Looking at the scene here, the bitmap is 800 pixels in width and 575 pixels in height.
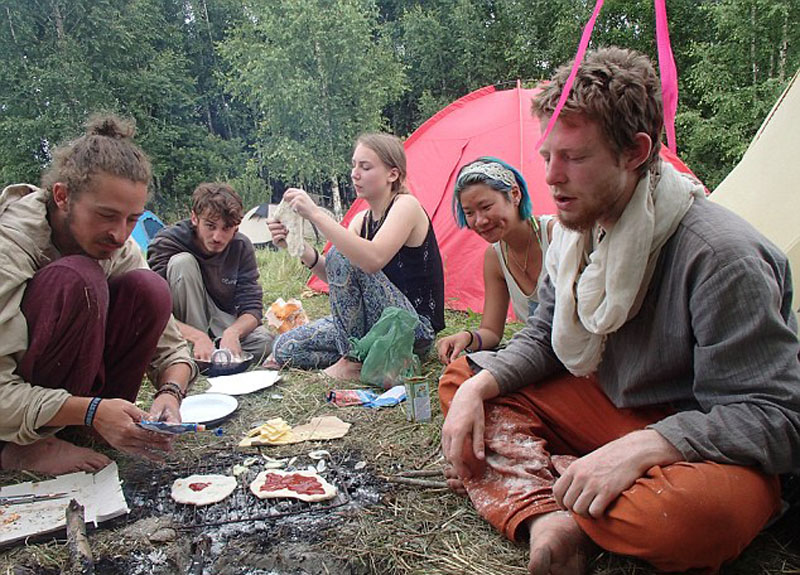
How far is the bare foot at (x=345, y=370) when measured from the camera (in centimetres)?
304

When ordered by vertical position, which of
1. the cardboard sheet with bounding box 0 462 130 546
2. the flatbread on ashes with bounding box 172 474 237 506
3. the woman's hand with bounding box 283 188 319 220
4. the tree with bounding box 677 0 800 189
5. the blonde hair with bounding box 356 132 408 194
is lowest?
the flatbread on ashes with bounding box 172 474 237 506

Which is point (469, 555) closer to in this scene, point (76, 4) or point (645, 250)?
point (645, 250)

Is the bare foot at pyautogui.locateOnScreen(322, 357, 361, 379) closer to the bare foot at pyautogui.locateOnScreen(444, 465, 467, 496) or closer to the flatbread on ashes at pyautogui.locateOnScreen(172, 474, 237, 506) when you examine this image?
the flatbread on ashes at pyautogui.locateOnScreen(172, 474, 237, 506)

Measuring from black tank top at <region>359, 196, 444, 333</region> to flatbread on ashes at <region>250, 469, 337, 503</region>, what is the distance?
136 centimetres

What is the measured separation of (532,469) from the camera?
5.08ft

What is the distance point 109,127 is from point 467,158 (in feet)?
9.78

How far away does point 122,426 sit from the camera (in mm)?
1786

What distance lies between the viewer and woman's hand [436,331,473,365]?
2488 mm

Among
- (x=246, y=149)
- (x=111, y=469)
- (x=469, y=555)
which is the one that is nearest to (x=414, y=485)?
(x=469, y=555)

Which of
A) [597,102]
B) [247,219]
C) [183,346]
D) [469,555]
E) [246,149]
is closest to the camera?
[597,102]

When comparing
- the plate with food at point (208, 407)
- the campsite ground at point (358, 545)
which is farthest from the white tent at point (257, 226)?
the campsite ground at point (358, 545)

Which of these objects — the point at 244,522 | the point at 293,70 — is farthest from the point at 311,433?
the point at 293,70

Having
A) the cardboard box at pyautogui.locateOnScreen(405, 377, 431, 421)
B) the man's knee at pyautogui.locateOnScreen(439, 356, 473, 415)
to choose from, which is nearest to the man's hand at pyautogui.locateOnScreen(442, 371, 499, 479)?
the man's knee at pyautogui.locateOnScreen(439, 356, 473, 415)

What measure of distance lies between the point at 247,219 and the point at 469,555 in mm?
9041
